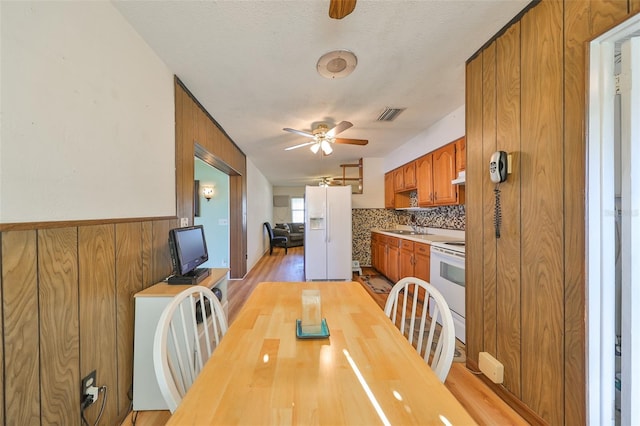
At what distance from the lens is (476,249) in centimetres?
197

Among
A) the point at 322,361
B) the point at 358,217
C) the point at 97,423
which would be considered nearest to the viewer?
the point at 322,361

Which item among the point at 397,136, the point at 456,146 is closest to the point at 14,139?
the point at 456,146

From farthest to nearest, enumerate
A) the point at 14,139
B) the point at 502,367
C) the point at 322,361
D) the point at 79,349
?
the point at 502,367
the point at 79,349
the point at 14,139
the point at 322,361

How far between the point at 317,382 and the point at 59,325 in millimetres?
1284

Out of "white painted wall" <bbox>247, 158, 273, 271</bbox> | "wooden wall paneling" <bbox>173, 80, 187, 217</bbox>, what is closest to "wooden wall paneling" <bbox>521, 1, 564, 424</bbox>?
"wooden wall paneling" <bbox>173, 80, 187, 217</bbox>

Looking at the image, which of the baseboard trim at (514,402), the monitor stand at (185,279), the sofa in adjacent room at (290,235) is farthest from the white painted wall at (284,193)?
the baseboard trim at (514,402)

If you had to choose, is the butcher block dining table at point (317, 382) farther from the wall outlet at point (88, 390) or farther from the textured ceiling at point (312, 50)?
the textured ceiling at point (312, 50)

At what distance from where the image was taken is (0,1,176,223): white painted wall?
0.98 metres

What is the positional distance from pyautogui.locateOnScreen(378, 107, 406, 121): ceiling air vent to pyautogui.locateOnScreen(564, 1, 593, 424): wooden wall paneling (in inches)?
67.3

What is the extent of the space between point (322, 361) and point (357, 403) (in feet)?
0.69

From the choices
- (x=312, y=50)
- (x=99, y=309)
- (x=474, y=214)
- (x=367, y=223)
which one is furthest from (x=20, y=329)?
(x=367, y=223)

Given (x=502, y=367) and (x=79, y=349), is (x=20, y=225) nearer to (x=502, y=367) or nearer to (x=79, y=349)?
(x=79, y=349)

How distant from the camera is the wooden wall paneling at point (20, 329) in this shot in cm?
94

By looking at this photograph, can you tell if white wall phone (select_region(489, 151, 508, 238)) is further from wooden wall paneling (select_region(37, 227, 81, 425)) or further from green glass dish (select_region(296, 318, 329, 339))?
wooden wall paneling (select_region(37, 227, 81, 425))
